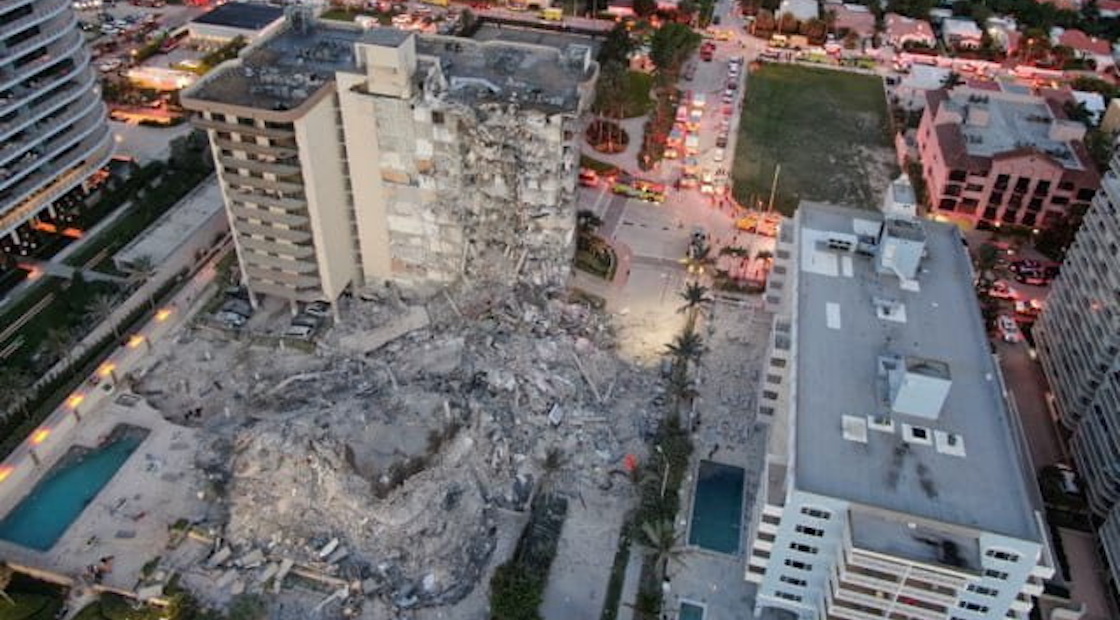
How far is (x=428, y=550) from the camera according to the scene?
216 ft

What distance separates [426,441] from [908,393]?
37036mm

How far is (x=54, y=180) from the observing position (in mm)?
96625

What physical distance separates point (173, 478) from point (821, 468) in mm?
50406

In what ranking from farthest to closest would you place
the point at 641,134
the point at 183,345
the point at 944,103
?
the point at 641,134 < the point at 944,103 < the point at 183,345

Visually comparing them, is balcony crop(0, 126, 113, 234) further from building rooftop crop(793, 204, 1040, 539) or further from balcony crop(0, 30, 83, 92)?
building rooftop crop(793, 204, 1040, 539)

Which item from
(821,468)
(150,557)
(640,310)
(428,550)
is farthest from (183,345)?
(821,468)

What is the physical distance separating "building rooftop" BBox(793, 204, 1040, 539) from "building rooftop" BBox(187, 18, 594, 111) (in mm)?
26412

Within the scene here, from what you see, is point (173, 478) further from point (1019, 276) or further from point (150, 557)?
point (1019, 276)

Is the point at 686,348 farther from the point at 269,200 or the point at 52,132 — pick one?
the point at 52,132

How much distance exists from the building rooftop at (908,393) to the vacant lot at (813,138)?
38864 mm

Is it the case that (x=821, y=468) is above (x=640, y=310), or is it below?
above

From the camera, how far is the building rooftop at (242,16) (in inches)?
5640

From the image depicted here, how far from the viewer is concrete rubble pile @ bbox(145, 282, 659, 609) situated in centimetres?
6562

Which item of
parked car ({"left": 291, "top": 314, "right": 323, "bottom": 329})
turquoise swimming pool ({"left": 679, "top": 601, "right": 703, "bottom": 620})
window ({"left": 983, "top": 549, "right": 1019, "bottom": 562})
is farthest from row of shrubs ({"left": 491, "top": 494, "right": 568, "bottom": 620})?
parked car ({"left": 291, "top": 314, "right": 323, "bottom": 329})
